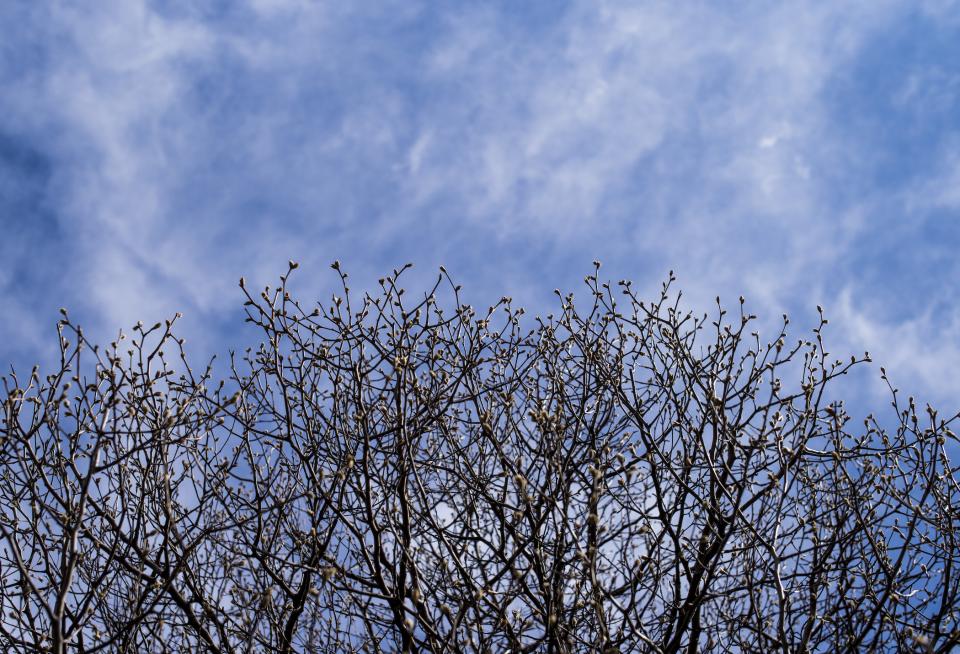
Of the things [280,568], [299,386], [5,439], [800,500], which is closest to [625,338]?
[800,500]

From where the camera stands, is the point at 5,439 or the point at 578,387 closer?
the point at 5,439

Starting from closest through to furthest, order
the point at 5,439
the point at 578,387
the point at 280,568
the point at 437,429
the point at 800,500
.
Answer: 1. the point at 5,439
2. the point at 280,568
3. the point at 800,500
4. the point at 437,429
5. the point at 578,387

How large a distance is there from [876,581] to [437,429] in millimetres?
3598

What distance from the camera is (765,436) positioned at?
601 centimetres

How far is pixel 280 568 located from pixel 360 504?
72 cm

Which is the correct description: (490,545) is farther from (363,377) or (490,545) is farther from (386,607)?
(363,377)

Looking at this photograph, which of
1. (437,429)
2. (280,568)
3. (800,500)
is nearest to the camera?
(280,568)

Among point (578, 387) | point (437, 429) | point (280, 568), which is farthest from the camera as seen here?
point (578, 387)

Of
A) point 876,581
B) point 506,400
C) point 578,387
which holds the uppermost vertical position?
point 578,387

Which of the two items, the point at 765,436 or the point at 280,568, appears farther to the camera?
the point at 765,436

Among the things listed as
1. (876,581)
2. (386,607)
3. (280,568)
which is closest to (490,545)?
(386,607)

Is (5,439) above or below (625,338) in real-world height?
below

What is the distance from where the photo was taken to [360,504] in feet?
19.0

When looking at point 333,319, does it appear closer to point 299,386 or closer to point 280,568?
point 299,386
